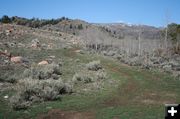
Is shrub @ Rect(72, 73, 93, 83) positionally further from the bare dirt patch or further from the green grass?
the bare dirt patch

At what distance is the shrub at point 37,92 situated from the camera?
54.2 feet

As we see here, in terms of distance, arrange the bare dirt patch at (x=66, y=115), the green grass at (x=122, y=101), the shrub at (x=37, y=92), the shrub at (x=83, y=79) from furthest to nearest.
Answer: the shrub at (x=83, y=79) < the shrub at (x=37, y=92) < the green grass at (x=122, y=101) < the bare dirt patch at (x=66, y=115)

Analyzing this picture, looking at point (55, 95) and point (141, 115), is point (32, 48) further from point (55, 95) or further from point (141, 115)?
point (141, 115)

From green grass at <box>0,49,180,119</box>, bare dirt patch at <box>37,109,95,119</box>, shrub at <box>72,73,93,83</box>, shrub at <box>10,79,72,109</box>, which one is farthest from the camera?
shrub at <box>72,73,93,83</box>

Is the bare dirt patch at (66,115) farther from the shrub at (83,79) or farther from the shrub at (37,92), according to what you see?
the shrub at (83,79)

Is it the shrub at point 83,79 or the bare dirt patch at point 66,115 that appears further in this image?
the shrub at point 83,79

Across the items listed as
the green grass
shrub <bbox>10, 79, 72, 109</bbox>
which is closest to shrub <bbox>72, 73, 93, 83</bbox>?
the green grass

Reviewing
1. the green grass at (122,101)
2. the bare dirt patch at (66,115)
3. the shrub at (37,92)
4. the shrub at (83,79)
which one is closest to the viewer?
the bare dirt patch at (66,115)

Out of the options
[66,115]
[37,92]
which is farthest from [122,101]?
[37,92]

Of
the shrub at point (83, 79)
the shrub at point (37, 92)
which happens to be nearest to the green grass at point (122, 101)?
the shrub at point (37, 92)

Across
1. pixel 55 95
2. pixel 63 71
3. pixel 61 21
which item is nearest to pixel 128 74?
pixel 63 71

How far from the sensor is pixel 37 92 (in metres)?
18.0

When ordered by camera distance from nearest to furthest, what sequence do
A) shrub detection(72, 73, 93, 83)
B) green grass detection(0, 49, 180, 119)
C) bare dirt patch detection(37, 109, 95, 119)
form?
bare dirt patch detection(37, 109, 95, 119)
green grass detection(0, 49, 180, 119)
shrub detection(72, 73, 93, 83)

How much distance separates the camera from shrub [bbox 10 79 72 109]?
16531 mm
